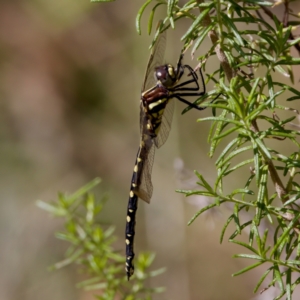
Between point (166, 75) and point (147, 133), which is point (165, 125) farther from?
point (166, 75)

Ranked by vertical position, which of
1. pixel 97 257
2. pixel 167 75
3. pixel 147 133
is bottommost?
pixel 97 257

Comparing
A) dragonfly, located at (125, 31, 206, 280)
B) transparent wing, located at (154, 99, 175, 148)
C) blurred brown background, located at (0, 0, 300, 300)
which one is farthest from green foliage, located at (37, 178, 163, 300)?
blurred brown background, located at (0, 0, 300, 300)

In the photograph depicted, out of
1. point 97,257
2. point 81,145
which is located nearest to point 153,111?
point 97,257

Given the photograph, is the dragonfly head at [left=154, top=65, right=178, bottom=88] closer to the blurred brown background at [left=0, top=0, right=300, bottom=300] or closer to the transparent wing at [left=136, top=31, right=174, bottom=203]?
the transparent wing at [left=136, top=31, right=174, bottom=203]

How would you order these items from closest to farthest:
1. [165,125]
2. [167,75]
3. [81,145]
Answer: [167,75] → [165,125] → [81,145]

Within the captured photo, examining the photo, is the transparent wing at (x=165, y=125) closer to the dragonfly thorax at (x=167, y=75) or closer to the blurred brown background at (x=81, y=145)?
the dragonfly thorax at (x=167, y=75)

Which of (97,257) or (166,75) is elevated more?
(166,75)

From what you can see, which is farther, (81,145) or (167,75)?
(81,145)

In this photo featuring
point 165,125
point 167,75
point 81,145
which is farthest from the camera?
point 81,145
